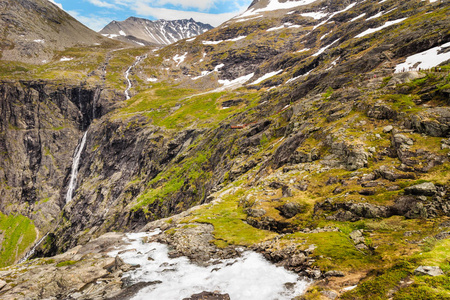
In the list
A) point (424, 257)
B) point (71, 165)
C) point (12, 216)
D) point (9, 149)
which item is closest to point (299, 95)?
point (424, 257)

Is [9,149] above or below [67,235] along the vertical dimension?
above

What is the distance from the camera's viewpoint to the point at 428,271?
833 centimetres

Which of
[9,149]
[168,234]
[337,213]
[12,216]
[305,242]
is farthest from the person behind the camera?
[9,149]

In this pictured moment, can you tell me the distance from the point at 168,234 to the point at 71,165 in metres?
135

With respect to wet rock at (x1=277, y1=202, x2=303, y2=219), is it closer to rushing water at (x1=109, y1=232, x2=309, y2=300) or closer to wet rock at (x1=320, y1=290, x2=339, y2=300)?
rushing water at (x1=109, y1=232, x2=309, y2=300)

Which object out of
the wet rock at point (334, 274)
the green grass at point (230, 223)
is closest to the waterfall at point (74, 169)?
the green grass at point (230, 223)

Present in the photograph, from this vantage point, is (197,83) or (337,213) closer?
(337,213)

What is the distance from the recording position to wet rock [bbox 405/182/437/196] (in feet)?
45.0

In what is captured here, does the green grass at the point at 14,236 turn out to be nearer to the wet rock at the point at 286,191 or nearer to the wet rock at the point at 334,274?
the wet rock at the point at 286,191

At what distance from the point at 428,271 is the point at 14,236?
148719 mm

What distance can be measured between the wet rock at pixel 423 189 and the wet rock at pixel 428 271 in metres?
7.36

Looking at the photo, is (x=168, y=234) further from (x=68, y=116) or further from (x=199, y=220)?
(x=68, y=116)

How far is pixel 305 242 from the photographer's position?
50.4 feet

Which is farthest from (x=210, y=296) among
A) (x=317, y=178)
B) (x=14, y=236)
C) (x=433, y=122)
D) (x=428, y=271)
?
(x=14, y=236)
